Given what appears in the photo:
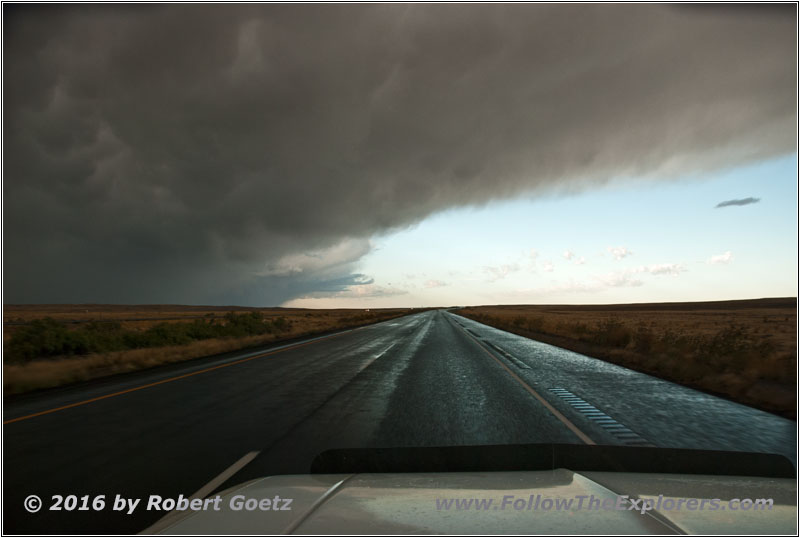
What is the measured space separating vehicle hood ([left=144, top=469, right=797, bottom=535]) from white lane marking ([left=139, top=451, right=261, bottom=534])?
0.02 meters

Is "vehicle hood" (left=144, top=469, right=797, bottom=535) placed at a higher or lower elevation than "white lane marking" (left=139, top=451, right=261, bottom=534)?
higher

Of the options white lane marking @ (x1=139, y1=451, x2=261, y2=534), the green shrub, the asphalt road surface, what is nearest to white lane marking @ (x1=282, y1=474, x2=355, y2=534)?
white lane marking @ (x1=139, y1=451, x2=261, y2=534)

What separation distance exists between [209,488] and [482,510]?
2606 mm

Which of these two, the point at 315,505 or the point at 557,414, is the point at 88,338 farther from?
the point at 315,505

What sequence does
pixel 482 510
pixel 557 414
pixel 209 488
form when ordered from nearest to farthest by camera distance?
pixel 482 510 < pixel 209 488 < pixel 557 414

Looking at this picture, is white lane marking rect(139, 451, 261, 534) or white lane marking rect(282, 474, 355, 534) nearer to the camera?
white lane marking rect(282, 474, 355, 534)

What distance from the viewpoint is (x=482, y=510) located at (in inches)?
108

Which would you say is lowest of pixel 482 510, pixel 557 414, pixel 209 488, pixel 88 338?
pixel 557 414

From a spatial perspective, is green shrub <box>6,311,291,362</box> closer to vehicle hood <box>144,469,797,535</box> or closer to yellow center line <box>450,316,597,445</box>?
yellow center line <box>450,316,597,445</box>

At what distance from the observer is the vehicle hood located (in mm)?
2482

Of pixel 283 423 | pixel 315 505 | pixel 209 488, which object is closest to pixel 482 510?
pixel 315 505

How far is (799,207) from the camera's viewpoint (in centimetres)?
585

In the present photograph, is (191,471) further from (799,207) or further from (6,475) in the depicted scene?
(799,207)

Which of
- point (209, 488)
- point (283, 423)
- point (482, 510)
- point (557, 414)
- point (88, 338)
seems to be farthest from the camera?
point (88, 338)
